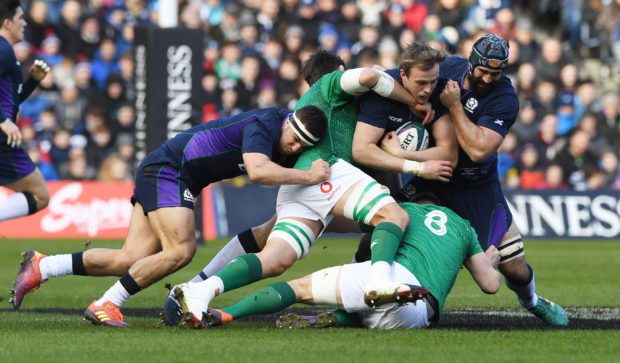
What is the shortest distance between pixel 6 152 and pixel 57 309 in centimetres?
188

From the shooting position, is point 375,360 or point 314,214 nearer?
point 375,360

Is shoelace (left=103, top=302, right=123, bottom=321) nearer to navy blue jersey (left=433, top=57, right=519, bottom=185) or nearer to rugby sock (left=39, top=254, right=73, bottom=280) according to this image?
rugby sock (left=39, top=254, right=73, bottom=280)

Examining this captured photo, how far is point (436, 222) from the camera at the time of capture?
7527mm

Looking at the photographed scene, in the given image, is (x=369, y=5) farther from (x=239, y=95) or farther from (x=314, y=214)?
(x=314, y=214)

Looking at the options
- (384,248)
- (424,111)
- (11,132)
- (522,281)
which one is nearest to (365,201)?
(384,248)

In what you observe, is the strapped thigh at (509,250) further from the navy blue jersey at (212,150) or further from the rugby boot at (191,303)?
the rugby boot at (191,303)

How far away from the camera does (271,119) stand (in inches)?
297

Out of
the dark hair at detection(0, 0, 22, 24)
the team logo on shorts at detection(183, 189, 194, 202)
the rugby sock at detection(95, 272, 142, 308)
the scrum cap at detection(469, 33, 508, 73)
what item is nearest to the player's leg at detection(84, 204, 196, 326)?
the rugby sock at detection(95, 272, 142, 308)

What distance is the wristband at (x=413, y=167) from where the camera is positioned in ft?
25.4

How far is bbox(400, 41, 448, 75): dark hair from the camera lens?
7559mm

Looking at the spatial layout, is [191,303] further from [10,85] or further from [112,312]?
[10,85]

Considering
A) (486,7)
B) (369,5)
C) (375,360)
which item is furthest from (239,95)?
(375,360)

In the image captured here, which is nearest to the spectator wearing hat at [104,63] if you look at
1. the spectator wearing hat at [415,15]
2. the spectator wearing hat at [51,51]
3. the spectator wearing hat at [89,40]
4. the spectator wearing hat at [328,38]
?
the spectator wearing hat at [89,40]

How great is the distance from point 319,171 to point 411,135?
3.09 ft
